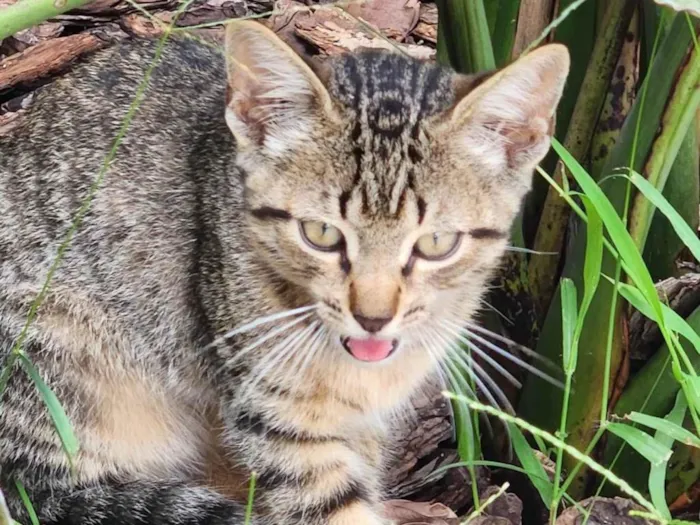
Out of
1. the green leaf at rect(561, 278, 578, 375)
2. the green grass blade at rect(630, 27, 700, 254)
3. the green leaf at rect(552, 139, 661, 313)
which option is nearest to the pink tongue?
the green leaf at rect(561, 278, 578, 375)

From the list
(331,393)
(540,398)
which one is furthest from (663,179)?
(331,393)

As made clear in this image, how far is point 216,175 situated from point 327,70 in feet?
1.09

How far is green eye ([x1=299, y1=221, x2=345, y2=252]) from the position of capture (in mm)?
1533

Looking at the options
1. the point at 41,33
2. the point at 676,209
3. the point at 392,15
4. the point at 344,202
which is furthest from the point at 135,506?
the point at 392,15

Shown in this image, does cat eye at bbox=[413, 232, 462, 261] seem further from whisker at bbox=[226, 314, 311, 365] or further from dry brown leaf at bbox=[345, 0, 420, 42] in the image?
dry brown leaf at bbox=[345, 0, 420, 42]

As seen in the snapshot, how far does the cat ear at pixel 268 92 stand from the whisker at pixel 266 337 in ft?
0.91

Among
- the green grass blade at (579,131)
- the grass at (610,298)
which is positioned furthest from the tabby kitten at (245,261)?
the green grass blade at (579,131)

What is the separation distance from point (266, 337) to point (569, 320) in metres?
0.50

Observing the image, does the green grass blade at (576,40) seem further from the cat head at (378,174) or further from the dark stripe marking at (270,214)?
the dark stripe marking at (270,214)

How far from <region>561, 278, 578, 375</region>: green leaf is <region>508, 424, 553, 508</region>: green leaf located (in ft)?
0.73

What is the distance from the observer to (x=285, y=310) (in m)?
1.71

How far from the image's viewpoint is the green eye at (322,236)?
5.03 ft

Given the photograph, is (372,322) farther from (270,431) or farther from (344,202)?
(270,431)

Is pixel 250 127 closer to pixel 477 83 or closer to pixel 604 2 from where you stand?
pixel 477 83
